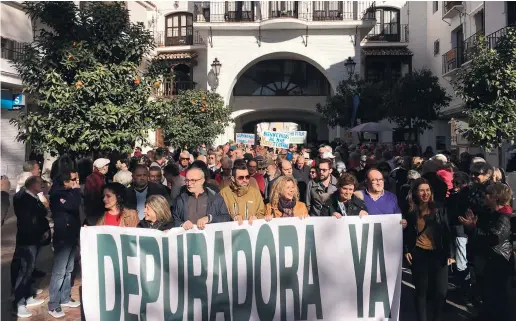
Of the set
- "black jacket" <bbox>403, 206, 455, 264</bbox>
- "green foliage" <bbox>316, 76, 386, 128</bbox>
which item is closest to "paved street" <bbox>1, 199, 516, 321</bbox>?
"black jacket" <bbox>403, 206, 455, 264</bbox>

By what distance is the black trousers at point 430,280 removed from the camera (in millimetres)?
4969

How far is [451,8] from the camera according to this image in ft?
76.6

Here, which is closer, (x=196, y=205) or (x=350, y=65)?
(x=196, y=205)

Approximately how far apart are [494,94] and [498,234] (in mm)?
6340

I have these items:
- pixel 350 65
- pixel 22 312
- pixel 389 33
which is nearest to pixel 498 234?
pixel 22 312

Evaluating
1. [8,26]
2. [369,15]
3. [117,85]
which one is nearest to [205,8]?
[369,15]

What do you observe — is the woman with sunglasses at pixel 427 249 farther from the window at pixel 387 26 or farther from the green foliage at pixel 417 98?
the window at pixel 387 26

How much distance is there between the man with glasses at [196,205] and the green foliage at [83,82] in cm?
410

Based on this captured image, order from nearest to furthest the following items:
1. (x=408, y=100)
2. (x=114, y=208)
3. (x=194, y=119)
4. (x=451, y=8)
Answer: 1. (x=114, y=208)
2. (x=408, y=100)
3. (x=194, y=119)
4. (x=451, y=8)

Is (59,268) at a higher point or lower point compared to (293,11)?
lower

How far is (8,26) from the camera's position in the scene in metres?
18.5

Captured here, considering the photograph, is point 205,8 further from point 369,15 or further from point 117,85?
point 117,85

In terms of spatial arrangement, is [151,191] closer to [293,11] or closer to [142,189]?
[142,189]

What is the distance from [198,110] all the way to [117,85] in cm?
1171
